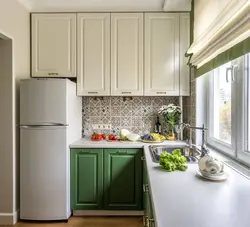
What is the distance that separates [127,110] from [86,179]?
1061 millimetres

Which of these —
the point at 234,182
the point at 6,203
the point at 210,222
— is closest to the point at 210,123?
the point at 234,182

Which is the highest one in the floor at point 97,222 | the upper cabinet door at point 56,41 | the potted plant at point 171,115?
the upper cabinet door at point 56,41

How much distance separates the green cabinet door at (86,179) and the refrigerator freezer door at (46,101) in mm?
447

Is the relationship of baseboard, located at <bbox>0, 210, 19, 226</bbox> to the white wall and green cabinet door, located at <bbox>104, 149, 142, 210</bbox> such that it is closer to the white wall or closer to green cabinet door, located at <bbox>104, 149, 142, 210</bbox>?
the white wall

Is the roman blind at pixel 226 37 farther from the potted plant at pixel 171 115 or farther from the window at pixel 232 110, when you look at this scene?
the potted plant at pixel 171 115

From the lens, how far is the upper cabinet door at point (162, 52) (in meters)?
2.91

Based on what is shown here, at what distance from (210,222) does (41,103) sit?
6.84 feet

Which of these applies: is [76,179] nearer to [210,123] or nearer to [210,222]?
[210,123]

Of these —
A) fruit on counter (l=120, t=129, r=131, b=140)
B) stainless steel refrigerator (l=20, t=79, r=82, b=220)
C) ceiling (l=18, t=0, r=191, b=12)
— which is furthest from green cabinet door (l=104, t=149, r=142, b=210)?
ceiling (l=18, t=0, r=191, b=12)

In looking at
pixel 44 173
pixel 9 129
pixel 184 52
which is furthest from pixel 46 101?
pixel 184 52

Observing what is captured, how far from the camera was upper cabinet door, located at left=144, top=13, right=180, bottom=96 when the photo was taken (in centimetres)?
291

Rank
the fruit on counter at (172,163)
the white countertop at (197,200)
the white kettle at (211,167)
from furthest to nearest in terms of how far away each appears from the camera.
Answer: the fruit on counter at (172,163) < the white kettle at (211,167) < the white countertop at (197,200)

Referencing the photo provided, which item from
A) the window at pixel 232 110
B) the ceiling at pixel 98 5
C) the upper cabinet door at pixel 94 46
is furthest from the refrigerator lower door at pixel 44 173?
the window at pixel 232 110

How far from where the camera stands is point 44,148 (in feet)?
8.36
